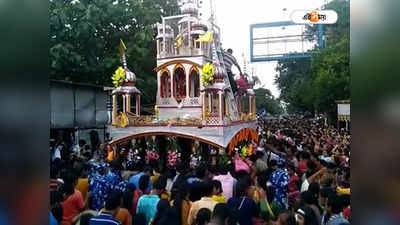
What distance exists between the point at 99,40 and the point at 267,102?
44.1 ft

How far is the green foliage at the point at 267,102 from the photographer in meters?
20.1

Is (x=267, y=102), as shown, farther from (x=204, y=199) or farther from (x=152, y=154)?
(x=204, y=199)

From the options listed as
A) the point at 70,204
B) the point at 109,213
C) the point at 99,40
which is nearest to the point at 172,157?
the point at 99,40

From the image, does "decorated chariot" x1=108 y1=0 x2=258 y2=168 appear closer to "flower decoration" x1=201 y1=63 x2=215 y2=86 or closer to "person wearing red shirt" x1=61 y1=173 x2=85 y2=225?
"flower decoration" x1=201 y1=63 x2=215 y2=86

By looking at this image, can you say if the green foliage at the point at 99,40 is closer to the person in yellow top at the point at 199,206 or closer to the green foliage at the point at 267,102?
the green foliage at the point at 267,102

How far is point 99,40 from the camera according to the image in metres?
12.3

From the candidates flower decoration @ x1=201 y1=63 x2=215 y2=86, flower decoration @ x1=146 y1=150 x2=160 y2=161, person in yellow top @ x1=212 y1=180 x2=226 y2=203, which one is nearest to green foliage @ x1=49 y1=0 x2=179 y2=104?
flower decoration @ x1=146 y1=150 x2=160 y2=161

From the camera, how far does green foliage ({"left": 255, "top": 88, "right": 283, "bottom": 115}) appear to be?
790 inches

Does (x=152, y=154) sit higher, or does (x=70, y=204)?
(x=70, y=204)

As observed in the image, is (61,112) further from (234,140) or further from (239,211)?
(239,211)

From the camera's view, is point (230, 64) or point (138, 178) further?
point (230, 64)

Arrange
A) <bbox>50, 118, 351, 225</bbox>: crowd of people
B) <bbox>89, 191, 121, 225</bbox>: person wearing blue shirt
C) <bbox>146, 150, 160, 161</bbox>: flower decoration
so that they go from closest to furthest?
<bbox>89, 191, 121, 225</bbox>: person wearing blue shirt < <bbox>50, 118, 351, 225</bbox>: crowd of people < <bbox>146, 150, 160, 161</bbox>: flower decoration

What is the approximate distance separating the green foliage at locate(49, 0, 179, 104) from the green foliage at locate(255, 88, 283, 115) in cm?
759
